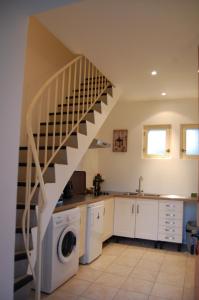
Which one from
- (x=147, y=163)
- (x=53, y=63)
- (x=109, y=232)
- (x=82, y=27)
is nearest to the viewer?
(x=82, y=27)

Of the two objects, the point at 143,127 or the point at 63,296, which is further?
the point at 143,127

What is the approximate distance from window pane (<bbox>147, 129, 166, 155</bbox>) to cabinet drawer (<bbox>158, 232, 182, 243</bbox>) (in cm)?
154

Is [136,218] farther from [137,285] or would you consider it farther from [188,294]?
[188,294]

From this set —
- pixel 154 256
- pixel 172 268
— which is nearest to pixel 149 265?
pixel 172 268

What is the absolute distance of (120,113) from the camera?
5398 mm

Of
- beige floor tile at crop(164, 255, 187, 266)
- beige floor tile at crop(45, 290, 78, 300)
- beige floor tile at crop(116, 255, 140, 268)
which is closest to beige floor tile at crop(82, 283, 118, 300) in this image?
beige floor tile at crop(45, 290, 78, 300)

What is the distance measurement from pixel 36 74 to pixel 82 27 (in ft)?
4.26

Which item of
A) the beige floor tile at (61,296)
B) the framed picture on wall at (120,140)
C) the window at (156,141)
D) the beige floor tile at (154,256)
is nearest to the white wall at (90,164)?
the framed picture on wall at (120,140)

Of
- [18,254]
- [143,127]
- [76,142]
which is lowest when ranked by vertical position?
[18,254]

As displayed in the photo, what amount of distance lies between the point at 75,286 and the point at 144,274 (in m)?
0.95

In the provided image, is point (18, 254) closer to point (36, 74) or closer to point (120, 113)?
point (36, 74)

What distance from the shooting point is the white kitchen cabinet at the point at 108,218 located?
4293 millimetres

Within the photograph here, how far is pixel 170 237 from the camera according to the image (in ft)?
14.3

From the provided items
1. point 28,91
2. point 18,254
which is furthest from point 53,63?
point 18,254
